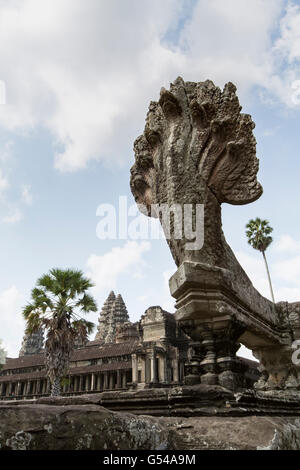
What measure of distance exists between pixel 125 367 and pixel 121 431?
25673 millimetres

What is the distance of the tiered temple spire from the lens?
4703 cm

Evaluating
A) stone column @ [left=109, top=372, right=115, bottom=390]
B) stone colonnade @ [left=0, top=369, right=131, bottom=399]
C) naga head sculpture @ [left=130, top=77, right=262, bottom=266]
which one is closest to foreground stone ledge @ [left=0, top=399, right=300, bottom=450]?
naga head sculpture @ [left=130, top=77, right=262, bottom=266]

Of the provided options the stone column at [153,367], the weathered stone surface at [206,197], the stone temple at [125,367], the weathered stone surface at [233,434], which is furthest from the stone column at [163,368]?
the weathered stone surface at [233,434]

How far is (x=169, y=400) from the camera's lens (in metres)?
2.92

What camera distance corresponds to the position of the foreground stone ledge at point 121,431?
1.32m

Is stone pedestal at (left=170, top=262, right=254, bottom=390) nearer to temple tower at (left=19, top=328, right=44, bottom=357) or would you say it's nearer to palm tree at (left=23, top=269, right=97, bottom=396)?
palm tree at (left=23, top=269, right=97, bottom=396)

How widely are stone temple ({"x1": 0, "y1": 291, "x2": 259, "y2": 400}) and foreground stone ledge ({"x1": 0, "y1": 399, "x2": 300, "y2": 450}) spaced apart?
2165 cm

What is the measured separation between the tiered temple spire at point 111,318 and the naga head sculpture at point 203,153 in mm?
43328

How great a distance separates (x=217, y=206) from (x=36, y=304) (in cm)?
1406

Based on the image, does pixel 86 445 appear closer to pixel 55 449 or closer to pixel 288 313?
pixel 55 449

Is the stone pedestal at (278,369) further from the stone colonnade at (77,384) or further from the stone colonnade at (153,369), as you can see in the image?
the stone colonnade at (77,384)

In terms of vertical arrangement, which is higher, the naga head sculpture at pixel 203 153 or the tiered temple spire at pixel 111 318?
the tiered temple spire at pixel 111 318

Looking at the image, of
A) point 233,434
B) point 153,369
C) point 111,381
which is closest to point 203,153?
point 233,434

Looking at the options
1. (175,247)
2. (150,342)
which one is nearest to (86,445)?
(175,247)
